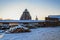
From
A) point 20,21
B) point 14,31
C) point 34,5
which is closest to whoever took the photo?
point 14,31

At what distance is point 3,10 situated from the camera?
11.8ft

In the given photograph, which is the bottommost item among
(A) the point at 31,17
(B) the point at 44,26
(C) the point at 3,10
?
(B) the point at 44,26

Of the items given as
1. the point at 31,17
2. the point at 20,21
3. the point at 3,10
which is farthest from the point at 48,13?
the point at 3,10

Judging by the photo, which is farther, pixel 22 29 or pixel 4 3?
pixel 4 3

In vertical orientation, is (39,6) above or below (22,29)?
above

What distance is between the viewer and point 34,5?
148 inches

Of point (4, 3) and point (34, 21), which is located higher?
point (4, 3)

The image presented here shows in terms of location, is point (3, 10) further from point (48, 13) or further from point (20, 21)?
point (48, 13)

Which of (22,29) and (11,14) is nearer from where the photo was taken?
(22,29)

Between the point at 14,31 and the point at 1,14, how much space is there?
1106 millimetres

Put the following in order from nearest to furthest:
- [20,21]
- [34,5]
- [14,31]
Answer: [14,31], [20,21], [34,5]

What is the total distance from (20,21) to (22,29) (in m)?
0.78

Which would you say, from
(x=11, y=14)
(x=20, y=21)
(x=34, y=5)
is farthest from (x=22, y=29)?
(x=34, y=5)

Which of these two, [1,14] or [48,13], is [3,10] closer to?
[1,14]
